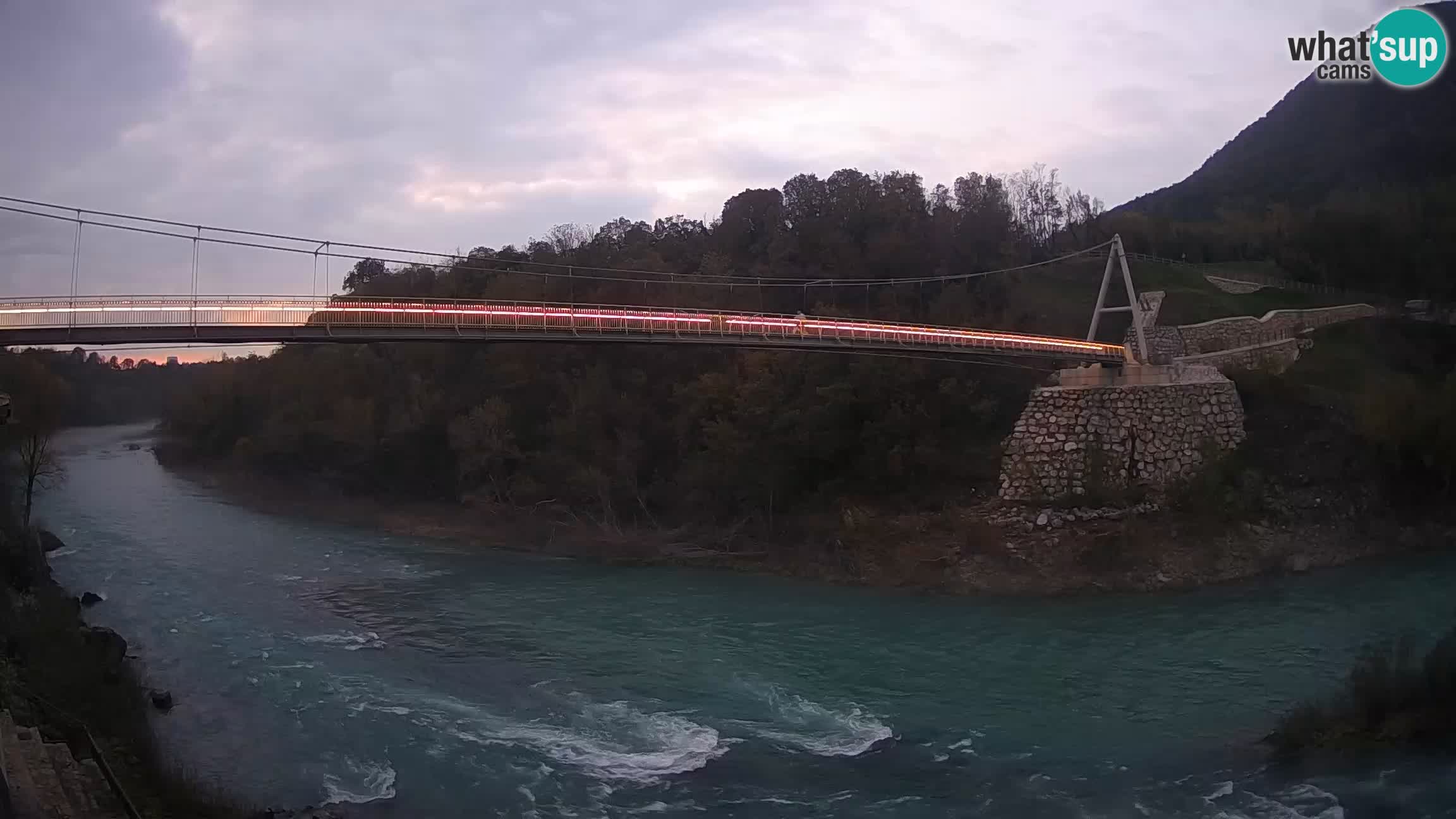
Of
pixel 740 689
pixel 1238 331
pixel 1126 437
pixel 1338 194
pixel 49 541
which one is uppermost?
pixel 1338 194

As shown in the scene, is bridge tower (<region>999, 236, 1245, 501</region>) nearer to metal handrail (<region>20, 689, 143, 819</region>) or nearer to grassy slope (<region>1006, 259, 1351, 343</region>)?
grassy slope (<region>1006, 259, 1351, 343</region>)

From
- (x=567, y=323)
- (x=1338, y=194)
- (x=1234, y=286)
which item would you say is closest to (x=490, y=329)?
(x=567, y=323)

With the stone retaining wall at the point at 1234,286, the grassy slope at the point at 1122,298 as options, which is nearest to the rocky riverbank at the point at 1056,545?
the grassy slope at the point at 1122,298

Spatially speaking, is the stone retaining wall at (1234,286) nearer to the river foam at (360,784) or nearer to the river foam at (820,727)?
the river foam at (820,727)

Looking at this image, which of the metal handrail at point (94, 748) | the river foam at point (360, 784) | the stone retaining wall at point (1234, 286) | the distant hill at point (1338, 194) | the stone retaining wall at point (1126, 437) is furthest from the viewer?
the stone retaining wall at point (1234, 286)

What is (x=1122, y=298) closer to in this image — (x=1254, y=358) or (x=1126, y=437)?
(x=1254, y=358)

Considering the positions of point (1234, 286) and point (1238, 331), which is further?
point (1234, 286)

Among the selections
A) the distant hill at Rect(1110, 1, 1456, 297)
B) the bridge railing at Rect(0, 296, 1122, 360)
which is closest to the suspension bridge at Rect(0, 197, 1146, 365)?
the bridge railing at Rect(0, 296, 1122, 360)
